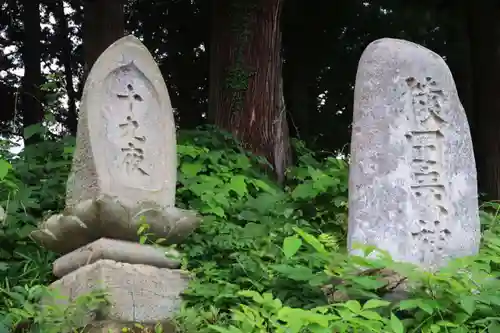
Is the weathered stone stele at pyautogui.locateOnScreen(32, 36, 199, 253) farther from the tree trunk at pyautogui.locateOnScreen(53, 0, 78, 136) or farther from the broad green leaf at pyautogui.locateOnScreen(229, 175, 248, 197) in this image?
the tree trunk at pyautogui.locateOnScreen(53, 0, 78, 136)

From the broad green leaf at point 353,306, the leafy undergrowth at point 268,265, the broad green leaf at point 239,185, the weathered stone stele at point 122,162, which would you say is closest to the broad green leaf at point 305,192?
the leafy undergrowth at point 268,265

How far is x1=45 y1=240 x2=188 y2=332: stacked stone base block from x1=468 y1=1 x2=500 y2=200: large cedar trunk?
4.87m

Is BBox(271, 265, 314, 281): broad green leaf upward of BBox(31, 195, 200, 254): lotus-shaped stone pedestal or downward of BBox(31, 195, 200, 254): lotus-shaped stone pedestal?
downward

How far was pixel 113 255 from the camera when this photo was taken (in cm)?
308

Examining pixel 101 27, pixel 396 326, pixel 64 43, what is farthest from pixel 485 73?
pixel 64 43

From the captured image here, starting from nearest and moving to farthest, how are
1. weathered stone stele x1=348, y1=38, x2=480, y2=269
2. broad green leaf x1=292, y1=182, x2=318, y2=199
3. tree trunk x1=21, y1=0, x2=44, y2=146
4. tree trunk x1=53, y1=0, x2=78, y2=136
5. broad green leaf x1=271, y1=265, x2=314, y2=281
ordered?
1. broad green leaf x1=271, y1=265, x2=314, y2=281
2. weathered stone stele x1=348, y1=38, x2=480, y2=269
3. broad green leaf x1=292, y1=182, x2=318, y2=199
4. tree trunk x1=21, y1=0, x2=44, y2=146
5. tree trunk x1=53, y1=0, x2=78, y2=136

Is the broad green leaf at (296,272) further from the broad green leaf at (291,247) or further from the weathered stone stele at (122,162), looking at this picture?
the weathered stone stele at (122,162)

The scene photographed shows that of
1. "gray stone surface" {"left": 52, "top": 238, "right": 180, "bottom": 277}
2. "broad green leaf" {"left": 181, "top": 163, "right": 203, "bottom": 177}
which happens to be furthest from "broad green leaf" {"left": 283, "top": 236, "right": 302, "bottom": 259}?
"broad green leaf" {"left": 181, "top": 163, "right": 203, "bottom": 177}

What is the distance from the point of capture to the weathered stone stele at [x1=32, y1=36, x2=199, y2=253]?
10.2 feet

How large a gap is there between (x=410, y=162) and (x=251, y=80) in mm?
2832

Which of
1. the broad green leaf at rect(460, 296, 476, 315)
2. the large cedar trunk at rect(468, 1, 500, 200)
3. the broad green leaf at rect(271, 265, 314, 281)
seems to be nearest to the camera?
the broad green leaf at rect(460, 296, 476, 315)

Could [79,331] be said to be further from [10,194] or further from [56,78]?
[56,78]

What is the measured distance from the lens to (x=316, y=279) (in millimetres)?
2842

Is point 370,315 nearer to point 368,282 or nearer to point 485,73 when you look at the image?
point 368,282
